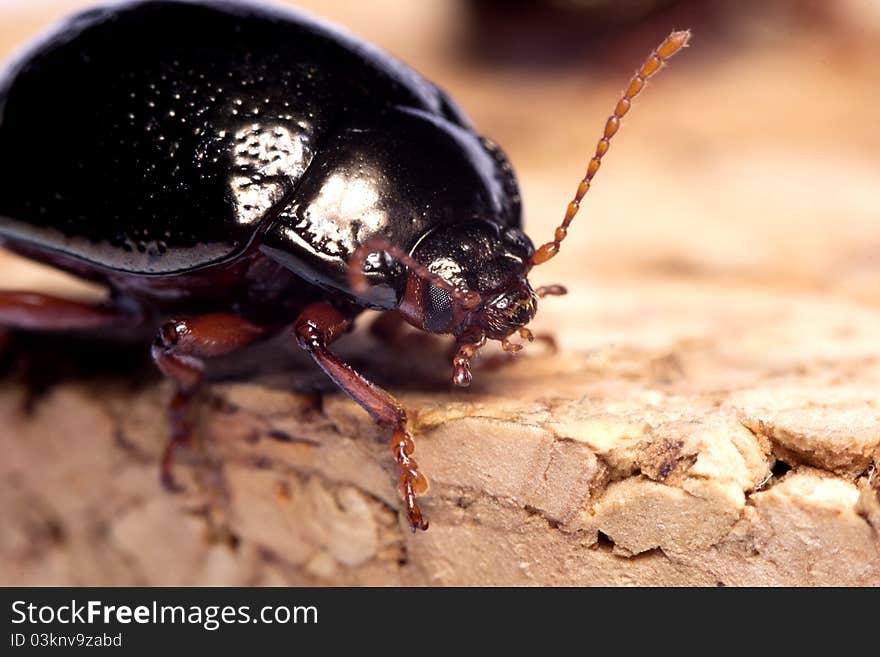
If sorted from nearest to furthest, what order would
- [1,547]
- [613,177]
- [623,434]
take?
[623,434] → [1,547] → [613,177]

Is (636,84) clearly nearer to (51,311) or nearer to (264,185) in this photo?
(264,185)

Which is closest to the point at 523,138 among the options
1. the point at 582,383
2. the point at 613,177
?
the point at 613,177

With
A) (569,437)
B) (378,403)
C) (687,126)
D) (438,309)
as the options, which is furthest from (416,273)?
(687,126)

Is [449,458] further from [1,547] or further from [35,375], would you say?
[1,547]

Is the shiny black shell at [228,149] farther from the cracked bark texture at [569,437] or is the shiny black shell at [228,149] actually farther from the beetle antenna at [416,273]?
the cracked bark texture at [569,437]

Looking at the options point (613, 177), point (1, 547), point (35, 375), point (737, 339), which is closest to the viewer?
point (737, 339)

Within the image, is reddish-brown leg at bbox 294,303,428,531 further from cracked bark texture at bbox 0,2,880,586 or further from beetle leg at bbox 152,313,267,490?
beetle leg at bbox 152,313,267,490

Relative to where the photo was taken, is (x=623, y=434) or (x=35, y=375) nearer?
(x=623, y=434)

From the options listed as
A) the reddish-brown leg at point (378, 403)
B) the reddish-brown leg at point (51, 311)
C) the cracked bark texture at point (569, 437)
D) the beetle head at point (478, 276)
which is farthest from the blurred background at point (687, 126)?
the reddish-brown leg at point (51, 311)
